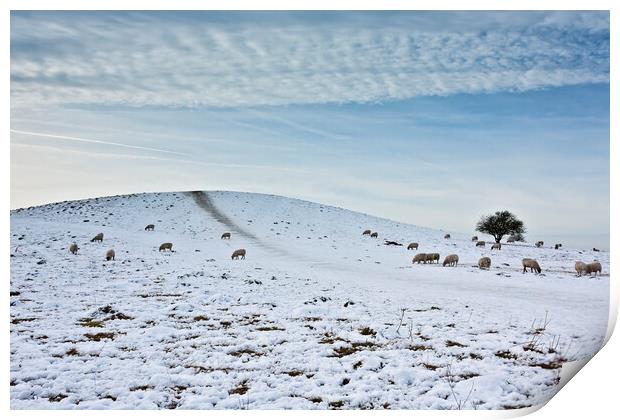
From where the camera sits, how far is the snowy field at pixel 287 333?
669 centimetres

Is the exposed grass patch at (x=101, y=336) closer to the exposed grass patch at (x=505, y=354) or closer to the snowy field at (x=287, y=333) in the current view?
the snowy field at (x=287, y=333)

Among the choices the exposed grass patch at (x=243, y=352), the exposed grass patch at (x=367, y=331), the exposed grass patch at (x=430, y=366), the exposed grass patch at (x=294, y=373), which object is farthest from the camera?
the exposed grass patch at (x=367, y=331)

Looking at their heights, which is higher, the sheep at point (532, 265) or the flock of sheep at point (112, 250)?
the sheep at point (532, 265)

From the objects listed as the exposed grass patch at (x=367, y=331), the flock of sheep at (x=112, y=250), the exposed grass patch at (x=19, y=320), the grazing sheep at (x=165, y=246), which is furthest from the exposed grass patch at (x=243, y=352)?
the grazing sheep at (x=165, y=246)

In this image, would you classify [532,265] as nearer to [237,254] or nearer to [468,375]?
[237,254]

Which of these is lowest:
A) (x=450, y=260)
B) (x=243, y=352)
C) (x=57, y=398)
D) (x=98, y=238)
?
(x=57, y=398)

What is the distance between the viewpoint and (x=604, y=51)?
988 centimetres

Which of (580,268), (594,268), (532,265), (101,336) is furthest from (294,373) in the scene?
(532,265)

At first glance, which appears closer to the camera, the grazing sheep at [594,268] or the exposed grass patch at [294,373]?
the exposed grass patch at [294,373]

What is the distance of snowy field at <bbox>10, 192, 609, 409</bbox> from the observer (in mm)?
6691

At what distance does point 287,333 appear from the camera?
9.42 metres
